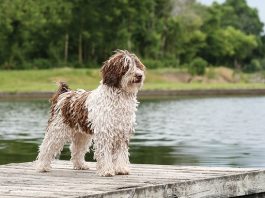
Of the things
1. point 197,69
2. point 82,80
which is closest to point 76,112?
point 82,80

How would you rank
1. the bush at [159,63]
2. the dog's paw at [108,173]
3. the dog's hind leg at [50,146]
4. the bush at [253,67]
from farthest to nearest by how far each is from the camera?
the bush at [253,67] → the bush at [159,63] → the dog's hind leg at [50,146] → the dog's paw at [108,173]

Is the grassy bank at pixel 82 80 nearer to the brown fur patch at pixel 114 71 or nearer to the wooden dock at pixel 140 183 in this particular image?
the wooden dock at pixel 140 183

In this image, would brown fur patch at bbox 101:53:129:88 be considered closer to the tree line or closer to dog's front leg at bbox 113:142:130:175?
dog's front leg at bbox 113:142:130:175

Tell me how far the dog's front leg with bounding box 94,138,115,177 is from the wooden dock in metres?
0.14

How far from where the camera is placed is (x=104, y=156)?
1136 centimetres

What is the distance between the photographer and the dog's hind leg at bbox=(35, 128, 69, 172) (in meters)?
12.1

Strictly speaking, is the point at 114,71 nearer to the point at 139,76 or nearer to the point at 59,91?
the point at 139,76

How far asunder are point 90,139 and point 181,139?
14540mm

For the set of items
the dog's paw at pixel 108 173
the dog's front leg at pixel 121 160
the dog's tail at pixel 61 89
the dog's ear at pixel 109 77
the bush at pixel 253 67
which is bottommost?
the bush at pixel 253 67

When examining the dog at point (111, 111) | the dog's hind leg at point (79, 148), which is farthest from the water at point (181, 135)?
the dog at point (111, 111)

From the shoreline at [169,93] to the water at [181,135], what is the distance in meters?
10.9

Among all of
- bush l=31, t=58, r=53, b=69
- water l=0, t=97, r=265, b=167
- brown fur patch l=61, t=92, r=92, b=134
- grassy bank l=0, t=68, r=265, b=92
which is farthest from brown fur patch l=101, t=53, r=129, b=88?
bush l=31, t=58, r=53, b=69

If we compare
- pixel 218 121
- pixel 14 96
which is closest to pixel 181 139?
pixel 218 121

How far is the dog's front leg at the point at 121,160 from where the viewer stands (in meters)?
11.4
